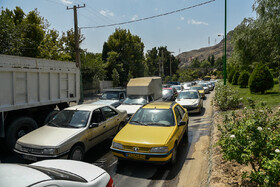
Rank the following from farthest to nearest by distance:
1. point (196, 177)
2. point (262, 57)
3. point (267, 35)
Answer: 1. point (262, 57)
2. point (267, 35)
3. point (196, 177)

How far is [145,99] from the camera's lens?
11.2 metres

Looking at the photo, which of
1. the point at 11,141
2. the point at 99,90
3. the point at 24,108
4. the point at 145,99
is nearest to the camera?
the point at 11,141

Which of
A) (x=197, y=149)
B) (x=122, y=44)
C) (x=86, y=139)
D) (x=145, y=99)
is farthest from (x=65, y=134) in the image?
(x=122, y=44)

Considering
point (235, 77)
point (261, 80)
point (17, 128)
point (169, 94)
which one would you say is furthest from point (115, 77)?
point (17, 128)

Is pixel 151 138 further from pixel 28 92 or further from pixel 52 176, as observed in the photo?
pixel 28 92

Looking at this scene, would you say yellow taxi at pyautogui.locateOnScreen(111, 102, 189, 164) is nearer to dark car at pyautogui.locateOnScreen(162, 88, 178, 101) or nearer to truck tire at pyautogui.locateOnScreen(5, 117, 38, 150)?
truck tire at pyautogui.locateOnScreen(5, 117, 38, 150)

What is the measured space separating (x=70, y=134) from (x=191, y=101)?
8.84 m

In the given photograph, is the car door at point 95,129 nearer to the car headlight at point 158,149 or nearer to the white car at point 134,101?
the car headlight at point 158,149

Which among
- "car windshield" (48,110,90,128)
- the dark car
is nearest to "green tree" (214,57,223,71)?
the dark car

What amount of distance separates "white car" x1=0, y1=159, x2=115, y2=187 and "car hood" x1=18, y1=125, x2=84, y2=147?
159 centimetres

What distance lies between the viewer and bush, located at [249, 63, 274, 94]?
14336mm

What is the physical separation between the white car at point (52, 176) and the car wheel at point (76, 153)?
172 centimetres

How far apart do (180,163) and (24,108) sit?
18.1 ft

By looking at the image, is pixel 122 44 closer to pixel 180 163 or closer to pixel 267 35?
pixel 267 35
